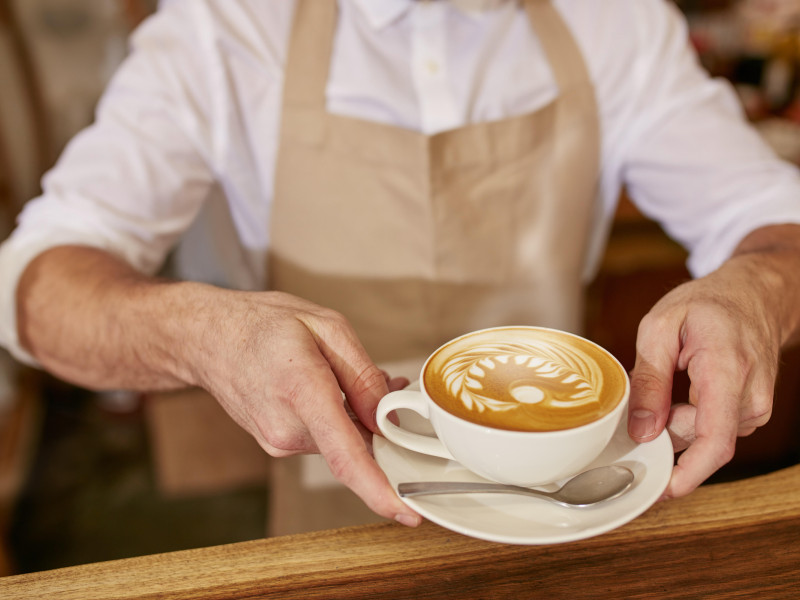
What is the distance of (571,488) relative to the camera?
706 mm

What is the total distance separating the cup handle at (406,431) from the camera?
2.31 ft

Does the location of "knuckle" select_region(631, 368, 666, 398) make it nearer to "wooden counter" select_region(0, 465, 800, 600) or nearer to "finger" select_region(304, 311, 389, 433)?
"wooden counter" select_region(0, 465, 800, 600)

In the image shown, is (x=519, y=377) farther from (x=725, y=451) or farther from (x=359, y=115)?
(x=359, y=115)

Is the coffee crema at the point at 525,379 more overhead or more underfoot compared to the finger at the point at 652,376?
more overhead

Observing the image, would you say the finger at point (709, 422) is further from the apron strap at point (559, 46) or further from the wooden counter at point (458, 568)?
the apron strap at point (559, 46)

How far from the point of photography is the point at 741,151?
53.4 inches

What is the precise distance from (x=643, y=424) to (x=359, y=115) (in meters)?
0.84

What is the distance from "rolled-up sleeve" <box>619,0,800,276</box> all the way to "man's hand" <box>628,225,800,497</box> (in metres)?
0.37

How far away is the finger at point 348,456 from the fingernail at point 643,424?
0.85 feet

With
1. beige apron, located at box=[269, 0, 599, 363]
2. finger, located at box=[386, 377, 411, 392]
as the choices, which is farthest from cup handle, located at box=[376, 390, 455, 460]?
beige apron, located at box=[269, 0, 599, 363]

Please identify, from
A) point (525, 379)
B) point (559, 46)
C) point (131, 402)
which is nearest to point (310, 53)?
point (559, 46)

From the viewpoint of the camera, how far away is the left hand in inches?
29.2

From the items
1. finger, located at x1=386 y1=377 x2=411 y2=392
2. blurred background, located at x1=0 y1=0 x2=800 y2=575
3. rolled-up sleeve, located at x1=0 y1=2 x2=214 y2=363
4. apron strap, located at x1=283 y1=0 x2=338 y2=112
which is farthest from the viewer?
blurred background, located at x1=0 y1=0 x2=800 y2=575

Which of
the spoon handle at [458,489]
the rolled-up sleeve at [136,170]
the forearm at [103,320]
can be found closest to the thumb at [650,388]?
the spoon handle at [458,489]
